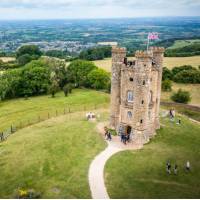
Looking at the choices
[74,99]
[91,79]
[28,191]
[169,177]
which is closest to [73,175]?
[28,191]

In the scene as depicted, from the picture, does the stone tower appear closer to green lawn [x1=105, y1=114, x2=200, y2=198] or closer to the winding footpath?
the winding footpath

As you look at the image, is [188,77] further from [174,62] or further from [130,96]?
[130,96]

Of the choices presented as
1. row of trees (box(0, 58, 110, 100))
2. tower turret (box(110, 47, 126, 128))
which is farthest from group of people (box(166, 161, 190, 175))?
row of trees (box(0, 58, 110, 100))

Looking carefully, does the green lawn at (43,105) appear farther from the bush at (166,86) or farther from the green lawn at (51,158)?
the bush at (166,86)

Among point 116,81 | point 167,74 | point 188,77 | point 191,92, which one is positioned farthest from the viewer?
point 167,74

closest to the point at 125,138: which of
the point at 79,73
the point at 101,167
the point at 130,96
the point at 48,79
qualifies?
the point at 130,96

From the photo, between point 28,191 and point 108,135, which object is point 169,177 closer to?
point 108,135
